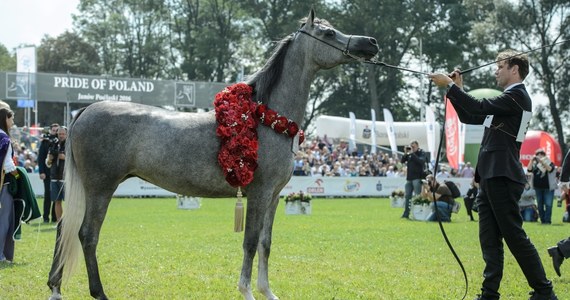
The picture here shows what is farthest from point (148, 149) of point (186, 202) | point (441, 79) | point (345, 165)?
point (345, 165)

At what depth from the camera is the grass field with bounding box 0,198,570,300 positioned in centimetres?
785

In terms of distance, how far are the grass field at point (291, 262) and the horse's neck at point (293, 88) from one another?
2010 millimetres

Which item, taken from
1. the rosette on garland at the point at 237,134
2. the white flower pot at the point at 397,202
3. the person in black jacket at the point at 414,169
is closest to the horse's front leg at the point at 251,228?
the rosette on garland at the point at 237,134

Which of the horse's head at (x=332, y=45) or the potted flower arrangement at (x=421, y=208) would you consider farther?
the potted flower arrangement at (x=421, y=208)

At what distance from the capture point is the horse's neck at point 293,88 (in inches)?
286

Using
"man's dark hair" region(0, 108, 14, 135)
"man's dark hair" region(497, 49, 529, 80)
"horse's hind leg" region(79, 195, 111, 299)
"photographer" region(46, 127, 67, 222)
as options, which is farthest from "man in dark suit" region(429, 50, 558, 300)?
"photographer" region(46, 127, 67, 222)

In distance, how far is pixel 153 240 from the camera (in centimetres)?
1322

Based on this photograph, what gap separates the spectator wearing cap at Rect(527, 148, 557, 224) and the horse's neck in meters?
14.8

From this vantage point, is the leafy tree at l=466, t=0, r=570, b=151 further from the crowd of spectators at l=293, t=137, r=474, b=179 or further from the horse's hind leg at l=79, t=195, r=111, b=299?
the horse's hind leg at l=79, t=195, r=111, b=299

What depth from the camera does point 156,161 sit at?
692 cm

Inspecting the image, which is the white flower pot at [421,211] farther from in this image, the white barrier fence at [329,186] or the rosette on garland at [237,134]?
the rosette on garland at [237,134]

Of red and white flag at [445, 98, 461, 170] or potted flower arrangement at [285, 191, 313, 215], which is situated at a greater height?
red and white flag at [445, 98, 461, 170]

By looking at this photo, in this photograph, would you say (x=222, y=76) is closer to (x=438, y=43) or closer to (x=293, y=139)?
(x=438, y=43)

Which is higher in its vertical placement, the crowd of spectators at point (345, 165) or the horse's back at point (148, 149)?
the horse's back at point (148, 149)
